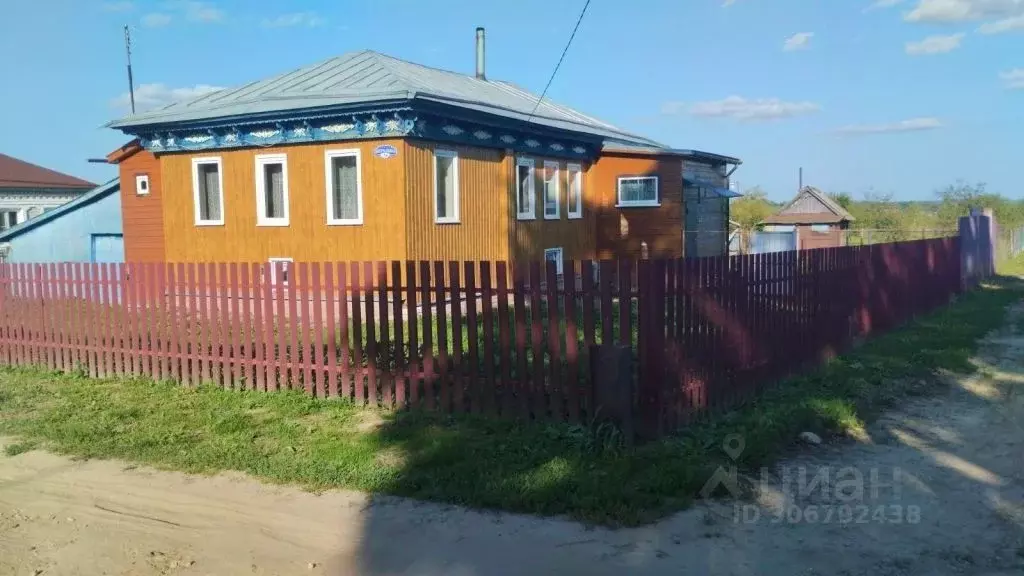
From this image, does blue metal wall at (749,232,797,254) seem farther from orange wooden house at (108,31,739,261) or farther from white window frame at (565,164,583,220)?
white window frame at (565,164,583,220)

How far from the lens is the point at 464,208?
16.1 metres

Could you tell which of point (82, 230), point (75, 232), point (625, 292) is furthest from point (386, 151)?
point (75, 232)

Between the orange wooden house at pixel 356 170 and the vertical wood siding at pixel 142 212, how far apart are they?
0.03 metres

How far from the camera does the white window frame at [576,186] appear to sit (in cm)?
2038

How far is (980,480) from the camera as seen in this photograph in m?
5.76

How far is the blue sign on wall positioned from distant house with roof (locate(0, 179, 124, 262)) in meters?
9.91

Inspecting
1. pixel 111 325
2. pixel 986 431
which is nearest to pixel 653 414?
pixel 986 431

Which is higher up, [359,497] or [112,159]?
[112,159]

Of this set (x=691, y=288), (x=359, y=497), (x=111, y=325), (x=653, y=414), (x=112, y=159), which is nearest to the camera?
(x=359, y=497)

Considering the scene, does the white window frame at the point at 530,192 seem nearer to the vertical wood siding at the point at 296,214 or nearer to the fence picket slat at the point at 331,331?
the vertical wood siding at the point at 296,214

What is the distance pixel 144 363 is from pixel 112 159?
1112 centimetres

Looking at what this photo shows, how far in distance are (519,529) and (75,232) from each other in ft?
67.7

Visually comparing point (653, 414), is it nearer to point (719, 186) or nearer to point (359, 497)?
point (359, 497)

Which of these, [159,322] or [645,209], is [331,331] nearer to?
[159,322]
